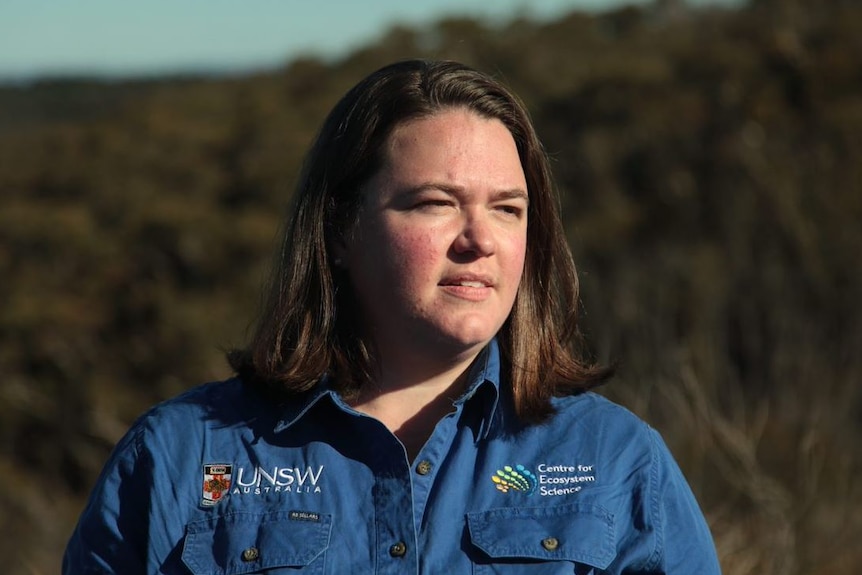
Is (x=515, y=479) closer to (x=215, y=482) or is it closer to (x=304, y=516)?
(x=304, y=516)

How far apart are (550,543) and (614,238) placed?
9327mm

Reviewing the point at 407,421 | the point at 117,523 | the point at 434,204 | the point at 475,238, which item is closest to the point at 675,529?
the point at 407,421

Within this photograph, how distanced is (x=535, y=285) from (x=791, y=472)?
4.21 metres

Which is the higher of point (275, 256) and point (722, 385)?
point (275, 256)

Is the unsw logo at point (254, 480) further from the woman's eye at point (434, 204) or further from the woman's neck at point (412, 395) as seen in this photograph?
the woman's eye at point (434, 204)

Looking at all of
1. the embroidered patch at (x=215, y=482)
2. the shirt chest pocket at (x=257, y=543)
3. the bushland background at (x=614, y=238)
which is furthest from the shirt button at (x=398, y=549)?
the bushland background at (x=614, y=238)

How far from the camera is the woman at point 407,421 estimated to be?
2.23 metres

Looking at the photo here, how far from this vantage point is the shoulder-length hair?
2441 millimetres

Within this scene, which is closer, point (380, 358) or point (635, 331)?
point (380, 358)

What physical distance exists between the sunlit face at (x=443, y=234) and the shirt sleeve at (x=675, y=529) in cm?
44

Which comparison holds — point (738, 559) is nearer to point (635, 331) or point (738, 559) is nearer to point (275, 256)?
point (275, 256)

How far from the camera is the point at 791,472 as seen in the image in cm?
638

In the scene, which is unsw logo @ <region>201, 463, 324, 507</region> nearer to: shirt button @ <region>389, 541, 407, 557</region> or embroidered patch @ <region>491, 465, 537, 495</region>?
shirt button @ <region>389, 541, 407, 557</region>

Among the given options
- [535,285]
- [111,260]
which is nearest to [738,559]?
[535,285]
